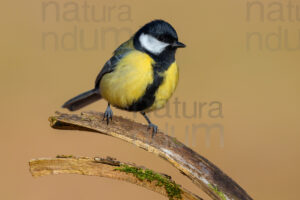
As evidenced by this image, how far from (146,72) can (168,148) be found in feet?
1.98

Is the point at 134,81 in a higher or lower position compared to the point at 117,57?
lower

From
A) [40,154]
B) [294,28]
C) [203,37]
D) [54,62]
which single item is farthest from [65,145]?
[294,28]

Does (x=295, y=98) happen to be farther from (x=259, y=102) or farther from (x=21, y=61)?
(x=21, y=61)

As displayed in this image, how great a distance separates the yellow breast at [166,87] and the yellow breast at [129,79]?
0.10m

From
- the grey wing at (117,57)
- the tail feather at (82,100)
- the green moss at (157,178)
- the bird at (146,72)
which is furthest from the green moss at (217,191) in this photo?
the tail feather at (82,100)

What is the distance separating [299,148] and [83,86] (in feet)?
8.23

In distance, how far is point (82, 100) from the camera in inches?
142

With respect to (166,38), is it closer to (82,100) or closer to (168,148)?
(168,148)

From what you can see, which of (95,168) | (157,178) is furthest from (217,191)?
(95,168)

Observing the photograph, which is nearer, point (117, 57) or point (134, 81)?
point (134, 81)

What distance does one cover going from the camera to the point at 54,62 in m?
5.70

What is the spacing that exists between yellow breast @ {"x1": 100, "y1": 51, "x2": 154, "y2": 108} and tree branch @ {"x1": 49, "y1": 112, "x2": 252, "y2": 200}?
0.22m

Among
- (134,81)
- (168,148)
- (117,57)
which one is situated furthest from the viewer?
(117,57)

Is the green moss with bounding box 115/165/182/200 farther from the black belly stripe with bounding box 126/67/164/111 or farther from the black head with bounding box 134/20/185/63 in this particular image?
the black head with bounding box 134/20/185/63
